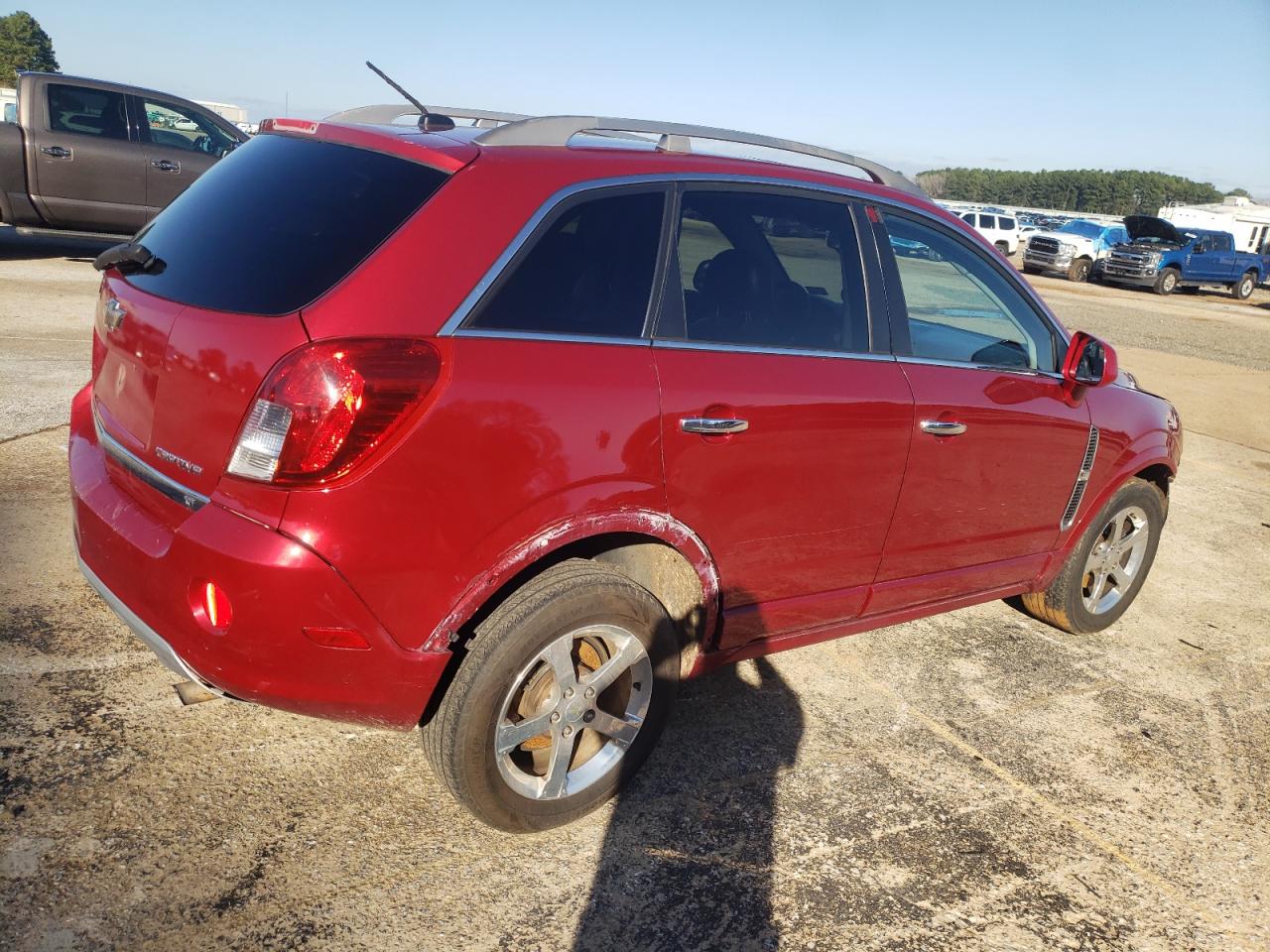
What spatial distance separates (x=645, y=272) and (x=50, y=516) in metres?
3.07

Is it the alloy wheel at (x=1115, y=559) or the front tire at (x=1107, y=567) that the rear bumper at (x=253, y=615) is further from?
the alloy wheel at (x=1115, y=559)

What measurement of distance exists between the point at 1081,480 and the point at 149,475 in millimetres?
3407

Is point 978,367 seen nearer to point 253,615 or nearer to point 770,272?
point 770,272

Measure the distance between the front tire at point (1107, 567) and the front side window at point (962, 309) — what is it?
0.91 m

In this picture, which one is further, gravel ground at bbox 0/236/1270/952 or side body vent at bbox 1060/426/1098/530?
side body vent at bbox 1060/426/1098/530

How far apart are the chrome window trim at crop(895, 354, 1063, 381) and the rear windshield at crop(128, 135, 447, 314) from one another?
5.63 feet

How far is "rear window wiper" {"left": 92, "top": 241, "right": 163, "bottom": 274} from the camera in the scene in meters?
2.87

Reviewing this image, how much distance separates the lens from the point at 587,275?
9.05 feet

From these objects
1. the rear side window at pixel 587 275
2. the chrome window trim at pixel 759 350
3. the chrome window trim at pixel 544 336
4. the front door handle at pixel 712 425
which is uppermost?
the rear side window at pixel 587 275

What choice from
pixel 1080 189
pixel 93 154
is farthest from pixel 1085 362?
pixel 1080 189

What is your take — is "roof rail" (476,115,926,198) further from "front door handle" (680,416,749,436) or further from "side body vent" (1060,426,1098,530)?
"side body vent" (1060,426,1098,530)

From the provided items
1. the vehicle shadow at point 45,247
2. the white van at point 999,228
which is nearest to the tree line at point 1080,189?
the white van at point 999,228

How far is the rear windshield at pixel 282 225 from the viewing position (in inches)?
99.2

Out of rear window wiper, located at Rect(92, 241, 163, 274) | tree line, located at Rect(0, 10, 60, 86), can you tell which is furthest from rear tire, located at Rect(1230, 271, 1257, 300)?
tree line, located at Rect(0, 10, 60, 86)
